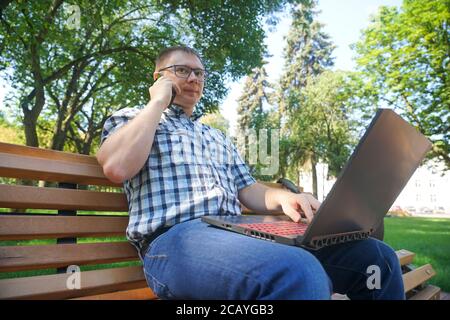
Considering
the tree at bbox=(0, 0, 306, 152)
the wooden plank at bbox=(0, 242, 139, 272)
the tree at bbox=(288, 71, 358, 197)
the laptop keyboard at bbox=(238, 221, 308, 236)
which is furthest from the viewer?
the tree at bbox=(288, 71, 358, 197)

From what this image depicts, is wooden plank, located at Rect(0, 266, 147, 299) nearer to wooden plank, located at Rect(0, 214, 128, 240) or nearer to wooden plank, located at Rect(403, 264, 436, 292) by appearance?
wooden plank, located at Rect(0, 214, 128, 240)

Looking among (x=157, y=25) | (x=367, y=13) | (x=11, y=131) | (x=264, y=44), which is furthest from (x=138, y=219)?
(x=11, y=131)

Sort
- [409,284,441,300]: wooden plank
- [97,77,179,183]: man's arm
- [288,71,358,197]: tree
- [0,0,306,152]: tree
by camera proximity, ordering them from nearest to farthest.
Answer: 1. [97,77,179,183]: man's arm
2. [409,284,441,300]: wooden plank
3. [0,0,306,152]: tree
4. [288,71,358,197]: tree

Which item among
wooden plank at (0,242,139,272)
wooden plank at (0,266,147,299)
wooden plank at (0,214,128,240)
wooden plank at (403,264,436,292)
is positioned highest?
wooden plank at (0,214,128,240)

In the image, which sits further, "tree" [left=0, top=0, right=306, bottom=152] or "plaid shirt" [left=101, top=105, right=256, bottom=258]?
"tree" [left=0, top=0, right=306, bottom=152]

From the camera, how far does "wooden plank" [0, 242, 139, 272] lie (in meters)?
1.40

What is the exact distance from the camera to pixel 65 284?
1469mm

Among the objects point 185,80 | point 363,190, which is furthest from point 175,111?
point 363,190

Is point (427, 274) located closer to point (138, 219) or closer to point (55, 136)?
point (138, 219)

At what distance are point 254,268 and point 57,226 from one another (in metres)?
0.87

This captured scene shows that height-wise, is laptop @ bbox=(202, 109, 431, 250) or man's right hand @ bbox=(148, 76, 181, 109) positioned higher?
man's right hand @ bbox=(148, 76, 181, 109)

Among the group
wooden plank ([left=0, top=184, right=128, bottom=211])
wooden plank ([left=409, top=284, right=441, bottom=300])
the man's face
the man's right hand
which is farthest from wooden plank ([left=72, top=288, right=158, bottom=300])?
wooden plank ([left=409, top=284, right=441, bottom=300])

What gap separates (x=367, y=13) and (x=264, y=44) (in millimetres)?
7809

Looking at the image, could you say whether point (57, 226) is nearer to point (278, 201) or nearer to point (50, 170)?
point (50, 170)
